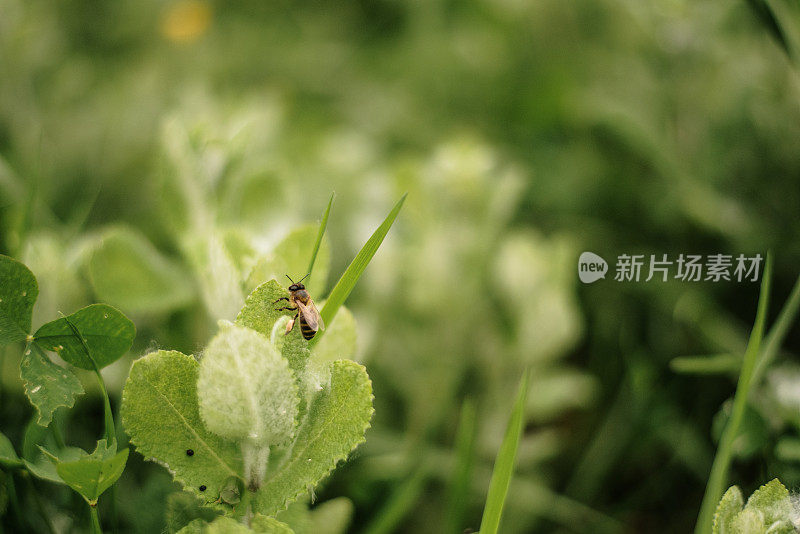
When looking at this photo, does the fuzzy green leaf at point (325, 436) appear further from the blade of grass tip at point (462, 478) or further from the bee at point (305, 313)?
the blade of grass tip at point (462, 478)

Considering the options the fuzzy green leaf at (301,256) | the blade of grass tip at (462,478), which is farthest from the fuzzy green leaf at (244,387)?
the blade of grass tip at (462,478)

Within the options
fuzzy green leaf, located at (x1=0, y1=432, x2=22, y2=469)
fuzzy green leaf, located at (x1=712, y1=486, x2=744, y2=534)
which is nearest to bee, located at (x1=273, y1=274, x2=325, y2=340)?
fuzzy green leaf, located at (x1=0, y1=432, x2=22, y2=469)

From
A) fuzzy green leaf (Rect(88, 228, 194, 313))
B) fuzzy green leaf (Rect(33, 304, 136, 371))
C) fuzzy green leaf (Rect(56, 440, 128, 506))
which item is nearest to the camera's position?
fuzzy green leaf (Rect(56, 440, 128, 506))

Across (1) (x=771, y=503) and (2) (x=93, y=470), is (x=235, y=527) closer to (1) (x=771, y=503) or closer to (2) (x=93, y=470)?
(2) (x=93, y=470)

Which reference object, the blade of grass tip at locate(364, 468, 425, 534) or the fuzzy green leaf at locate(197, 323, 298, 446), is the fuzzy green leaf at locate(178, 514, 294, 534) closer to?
the fuzzy green leaf at locate(197, 323, 298, 446)

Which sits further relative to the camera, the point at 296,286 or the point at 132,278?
Result: the point at 132,278

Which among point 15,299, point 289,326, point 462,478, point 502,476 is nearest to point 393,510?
point 462,478
